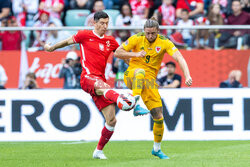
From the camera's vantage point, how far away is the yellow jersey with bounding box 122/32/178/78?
956 centimetres

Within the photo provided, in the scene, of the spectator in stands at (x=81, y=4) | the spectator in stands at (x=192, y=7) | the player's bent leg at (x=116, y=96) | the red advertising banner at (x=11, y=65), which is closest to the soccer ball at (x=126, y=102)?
the player's bent leg at (x=116, y=96)

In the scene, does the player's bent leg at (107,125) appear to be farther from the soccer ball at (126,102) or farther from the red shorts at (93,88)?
the soccer ball at (126,102)

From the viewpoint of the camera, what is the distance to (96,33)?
31.8ft

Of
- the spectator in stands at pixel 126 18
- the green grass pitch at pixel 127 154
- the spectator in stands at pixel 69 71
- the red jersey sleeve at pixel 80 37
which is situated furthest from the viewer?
the spectator in stands at pixel 126 18

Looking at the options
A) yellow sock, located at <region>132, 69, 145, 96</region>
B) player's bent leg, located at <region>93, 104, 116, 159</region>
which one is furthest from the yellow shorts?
player's bent leg, located at <region>93, 104, 116, 159</region>

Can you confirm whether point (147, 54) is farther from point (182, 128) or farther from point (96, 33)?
point (182, 128)

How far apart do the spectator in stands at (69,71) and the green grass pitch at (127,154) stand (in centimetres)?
179

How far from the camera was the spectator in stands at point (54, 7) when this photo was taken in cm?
1716

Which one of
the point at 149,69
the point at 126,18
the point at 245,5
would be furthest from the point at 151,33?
the point at 245,5

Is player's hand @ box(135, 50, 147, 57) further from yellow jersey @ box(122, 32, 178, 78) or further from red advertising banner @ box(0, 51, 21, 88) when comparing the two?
red advertising banner @ box(0, 51, 21, 88)

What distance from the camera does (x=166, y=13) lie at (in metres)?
16.9

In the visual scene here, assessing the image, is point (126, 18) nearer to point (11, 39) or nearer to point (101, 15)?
point (11, 39)

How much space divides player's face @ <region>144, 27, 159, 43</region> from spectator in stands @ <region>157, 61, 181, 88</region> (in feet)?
14.5

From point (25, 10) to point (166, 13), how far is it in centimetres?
429
